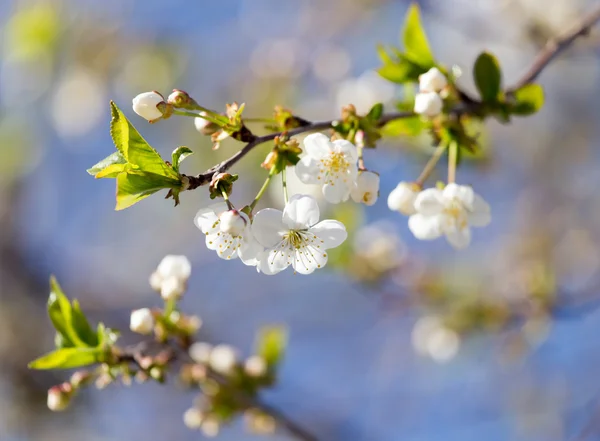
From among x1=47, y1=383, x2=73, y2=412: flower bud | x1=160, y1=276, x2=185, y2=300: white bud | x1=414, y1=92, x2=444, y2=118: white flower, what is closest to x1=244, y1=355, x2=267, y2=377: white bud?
x1=160, y1=276, x2=185, y2=300: white bud

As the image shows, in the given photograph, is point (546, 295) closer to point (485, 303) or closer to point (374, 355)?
point (485, 303)

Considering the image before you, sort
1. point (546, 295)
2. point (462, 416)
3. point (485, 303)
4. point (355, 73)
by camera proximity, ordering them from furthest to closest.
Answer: point (355, 73), point (462, 416), point (485, 303), point (546, 295)

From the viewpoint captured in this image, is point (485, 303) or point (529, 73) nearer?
point (529, 73)

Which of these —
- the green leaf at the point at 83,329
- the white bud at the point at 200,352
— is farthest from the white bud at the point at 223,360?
the green leaf at the point at 83,329

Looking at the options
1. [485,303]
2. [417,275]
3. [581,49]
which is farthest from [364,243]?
[581,49]

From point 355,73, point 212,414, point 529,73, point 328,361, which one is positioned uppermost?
point 355,73

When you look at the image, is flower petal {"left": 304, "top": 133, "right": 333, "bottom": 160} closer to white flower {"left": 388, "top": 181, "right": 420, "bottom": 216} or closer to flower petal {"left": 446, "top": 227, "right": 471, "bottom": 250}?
white flower {"left": 388, "top": 181, "right": 420, "bottom": 216}

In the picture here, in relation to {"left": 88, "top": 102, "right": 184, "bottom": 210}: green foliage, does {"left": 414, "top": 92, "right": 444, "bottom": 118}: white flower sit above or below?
above
